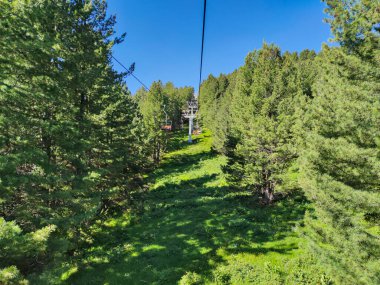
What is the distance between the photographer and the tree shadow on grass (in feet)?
41.3

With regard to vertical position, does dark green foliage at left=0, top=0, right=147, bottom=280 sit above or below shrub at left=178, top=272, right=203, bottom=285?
above

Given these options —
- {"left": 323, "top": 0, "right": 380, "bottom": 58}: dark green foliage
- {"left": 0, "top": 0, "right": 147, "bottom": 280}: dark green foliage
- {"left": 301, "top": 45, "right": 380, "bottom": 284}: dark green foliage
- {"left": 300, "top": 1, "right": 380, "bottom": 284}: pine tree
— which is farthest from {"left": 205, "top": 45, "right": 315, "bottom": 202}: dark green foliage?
{"left": 0, "top": 0, "right": 147, "bottom": 280}: dark green foliage

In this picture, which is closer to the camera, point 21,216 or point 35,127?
point 21,216

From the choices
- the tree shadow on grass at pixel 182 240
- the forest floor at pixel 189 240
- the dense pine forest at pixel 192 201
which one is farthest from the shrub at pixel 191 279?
the tree shadow on grass at pixel 182 240

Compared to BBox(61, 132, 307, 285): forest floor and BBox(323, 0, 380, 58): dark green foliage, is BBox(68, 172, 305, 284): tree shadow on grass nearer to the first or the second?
BBox(61, 132, 307, 285): forest floor

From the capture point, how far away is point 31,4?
32.7ft

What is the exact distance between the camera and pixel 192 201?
23.1 metres

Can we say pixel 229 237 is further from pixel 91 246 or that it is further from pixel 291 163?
pixel 91 246

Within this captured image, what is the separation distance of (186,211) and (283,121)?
35.8ft

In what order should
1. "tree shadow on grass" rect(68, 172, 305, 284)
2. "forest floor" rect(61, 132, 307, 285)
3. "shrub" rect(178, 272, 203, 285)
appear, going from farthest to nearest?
1. "tree shadow on grass" rect(68, 172, 305, 284)
2. "forest floor" rect(61, 132, 307, 285)
3. "shrub" rect(178, 272, 203, 285)

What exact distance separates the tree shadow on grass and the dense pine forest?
9 centimetres

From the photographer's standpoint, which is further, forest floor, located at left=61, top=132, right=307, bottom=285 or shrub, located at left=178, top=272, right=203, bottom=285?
forest floor, located at left=61, top=132, right=307, bottom=285

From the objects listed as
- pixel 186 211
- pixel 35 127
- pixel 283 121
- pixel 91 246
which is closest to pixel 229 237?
pixel 186 211

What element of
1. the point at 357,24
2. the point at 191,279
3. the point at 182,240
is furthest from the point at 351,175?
the point at 182,240
